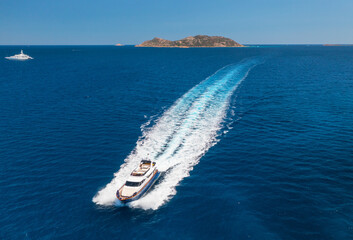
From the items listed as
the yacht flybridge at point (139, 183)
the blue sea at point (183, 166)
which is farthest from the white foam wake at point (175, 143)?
the yacht flybridge at point (139, 183)

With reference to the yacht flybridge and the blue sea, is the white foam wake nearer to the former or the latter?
the blue sea

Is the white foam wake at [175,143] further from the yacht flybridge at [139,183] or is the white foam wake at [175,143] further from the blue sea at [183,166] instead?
the yacht flybridge at [139,183]

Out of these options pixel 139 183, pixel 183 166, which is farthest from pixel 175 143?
pixel 139 183

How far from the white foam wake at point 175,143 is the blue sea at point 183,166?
0.79 ft

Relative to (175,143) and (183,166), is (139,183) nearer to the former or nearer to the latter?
(183,166)

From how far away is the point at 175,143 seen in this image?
52469 millimetres

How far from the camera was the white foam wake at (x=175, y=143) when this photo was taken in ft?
124

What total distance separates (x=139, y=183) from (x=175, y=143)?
1700 cm

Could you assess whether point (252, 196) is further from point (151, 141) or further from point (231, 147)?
point (151, 141)

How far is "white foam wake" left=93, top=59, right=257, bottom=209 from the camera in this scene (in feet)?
124

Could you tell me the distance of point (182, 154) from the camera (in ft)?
159

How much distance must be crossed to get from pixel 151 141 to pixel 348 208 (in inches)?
1460

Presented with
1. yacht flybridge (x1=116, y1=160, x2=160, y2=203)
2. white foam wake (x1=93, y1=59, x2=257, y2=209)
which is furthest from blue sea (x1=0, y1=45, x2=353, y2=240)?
yacht flybridge (x1=116, y1=160, x2=160, y2=203)

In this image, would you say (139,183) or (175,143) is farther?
(175,143)
